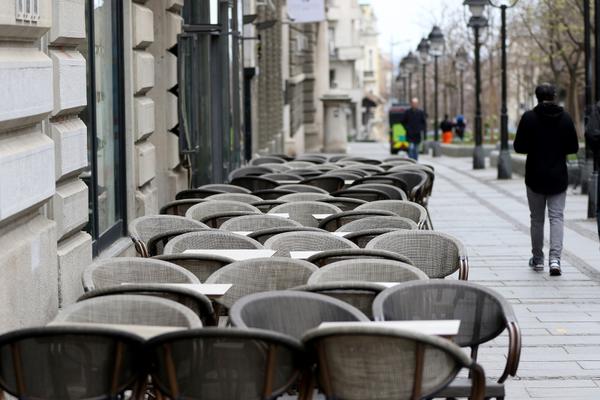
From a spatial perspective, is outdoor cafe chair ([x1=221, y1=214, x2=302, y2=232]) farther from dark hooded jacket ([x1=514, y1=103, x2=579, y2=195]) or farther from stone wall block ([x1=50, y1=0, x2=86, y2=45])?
dark hooded jacket ([x1=514, y1=103, x2=579, y2=195])

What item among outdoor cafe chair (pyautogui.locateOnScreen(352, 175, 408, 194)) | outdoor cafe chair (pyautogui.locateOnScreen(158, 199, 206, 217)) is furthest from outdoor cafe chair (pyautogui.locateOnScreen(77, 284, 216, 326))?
outdoor cafe chair (pyautogui.locateOnScreen(352, 175, 408, 194))

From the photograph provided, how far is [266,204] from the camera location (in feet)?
39.7

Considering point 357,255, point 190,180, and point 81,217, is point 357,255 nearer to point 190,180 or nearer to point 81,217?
point 81,217

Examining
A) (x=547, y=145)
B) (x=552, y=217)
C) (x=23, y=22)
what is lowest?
(x=552, y=217)

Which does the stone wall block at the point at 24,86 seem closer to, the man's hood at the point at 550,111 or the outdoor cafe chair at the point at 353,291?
the outdoor cafe chair at the point at 353,291

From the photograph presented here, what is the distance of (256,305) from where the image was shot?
20.4ft

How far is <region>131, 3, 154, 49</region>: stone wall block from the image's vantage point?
12.6 metres

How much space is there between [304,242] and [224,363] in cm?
359

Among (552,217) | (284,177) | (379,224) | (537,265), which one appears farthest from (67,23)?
(284,177)

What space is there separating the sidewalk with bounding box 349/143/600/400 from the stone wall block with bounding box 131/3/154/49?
12.6ft

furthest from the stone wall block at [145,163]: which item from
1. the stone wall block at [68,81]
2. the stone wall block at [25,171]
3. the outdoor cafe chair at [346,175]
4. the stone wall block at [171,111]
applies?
the stone wall block at [25,171]

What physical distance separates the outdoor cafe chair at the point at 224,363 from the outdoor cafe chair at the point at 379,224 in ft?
14.7

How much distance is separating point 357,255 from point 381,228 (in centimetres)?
177

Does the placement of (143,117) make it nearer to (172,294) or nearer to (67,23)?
(67,23)
